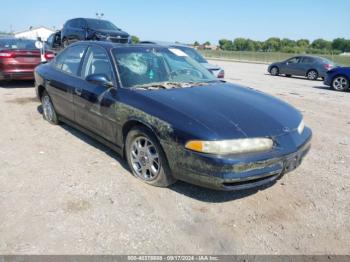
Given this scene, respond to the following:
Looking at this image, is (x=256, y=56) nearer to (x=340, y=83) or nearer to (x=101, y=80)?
(x=340, y=83)

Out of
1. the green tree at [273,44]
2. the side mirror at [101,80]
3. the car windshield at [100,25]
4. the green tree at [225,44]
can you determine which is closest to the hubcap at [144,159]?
the side mirror at [101,80]

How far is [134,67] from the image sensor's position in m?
4.25

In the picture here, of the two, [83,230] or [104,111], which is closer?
[83,230]

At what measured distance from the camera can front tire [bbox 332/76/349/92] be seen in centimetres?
1288

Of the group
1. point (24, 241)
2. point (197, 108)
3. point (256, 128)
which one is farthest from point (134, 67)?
point (24, 241)

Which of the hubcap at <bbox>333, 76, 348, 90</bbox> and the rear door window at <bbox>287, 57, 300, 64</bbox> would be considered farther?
the rear door window at <bbox>287, 57, 300, 64</bbox>

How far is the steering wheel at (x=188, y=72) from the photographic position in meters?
4.50

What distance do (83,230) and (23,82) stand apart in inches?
381

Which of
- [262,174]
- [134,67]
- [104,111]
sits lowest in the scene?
[262,174]

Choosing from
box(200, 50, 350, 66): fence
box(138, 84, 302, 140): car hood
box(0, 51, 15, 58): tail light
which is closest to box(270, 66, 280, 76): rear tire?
box(0, 51, 15, 58): tail light

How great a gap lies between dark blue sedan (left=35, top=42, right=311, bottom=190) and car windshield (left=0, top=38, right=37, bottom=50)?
20.0ft

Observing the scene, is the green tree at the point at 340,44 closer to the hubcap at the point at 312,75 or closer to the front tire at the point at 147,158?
the hubcap at the point at 312,75

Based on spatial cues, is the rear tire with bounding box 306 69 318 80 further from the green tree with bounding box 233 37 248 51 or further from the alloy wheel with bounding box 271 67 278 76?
the green tree with bounding box 233 37 248 51

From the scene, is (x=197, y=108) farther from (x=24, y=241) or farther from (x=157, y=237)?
(x=24, y=241)
